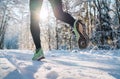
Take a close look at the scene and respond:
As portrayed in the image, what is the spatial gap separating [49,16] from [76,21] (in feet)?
109

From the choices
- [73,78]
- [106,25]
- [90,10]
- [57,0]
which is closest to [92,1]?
[90,10]

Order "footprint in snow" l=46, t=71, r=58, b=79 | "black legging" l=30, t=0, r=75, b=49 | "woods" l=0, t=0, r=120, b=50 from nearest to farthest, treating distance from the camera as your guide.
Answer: "footprint in snow" l=46, t=71, r=58, b=79 < "black legging" l=30, t=0, r=75, b=49 < "woods" l=0, t=0, r=120, b=50

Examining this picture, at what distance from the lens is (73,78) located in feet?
5.07

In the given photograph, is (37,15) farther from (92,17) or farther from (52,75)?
(92,17)

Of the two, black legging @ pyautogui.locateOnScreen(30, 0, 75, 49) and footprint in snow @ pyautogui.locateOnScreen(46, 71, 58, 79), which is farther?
black legging @ pyautogui.locateOnScreen(30, 0, 75, 49)

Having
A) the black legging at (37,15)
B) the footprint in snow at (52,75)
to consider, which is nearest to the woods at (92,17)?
the black legging at (37,15)

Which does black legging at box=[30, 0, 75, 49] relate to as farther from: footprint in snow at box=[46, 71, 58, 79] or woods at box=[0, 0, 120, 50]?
woods at box=[0, 0, 120, 50]

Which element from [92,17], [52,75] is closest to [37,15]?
[52,75]

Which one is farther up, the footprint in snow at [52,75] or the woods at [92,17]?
the woods at [92,17]

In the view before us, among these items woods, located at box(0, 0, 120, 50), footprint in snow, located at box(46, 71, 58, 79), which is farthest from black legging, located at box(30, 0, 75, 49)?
woods, located at box(0, 0, 120, 50)

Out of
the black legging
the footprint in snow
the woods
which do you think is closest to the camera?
the footprint in snow

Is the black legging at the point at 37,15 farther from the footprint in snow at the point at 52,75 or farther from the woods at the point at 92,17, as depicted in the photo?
the woods at the point at 92,17

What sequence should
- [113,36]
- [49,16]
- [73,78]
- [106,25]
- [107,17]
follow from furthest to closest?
[49,16]
[107,17]
[106,25]
[113,36]
[73,78]

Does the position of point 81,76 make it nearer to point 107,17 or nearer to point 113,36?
point 113,36
